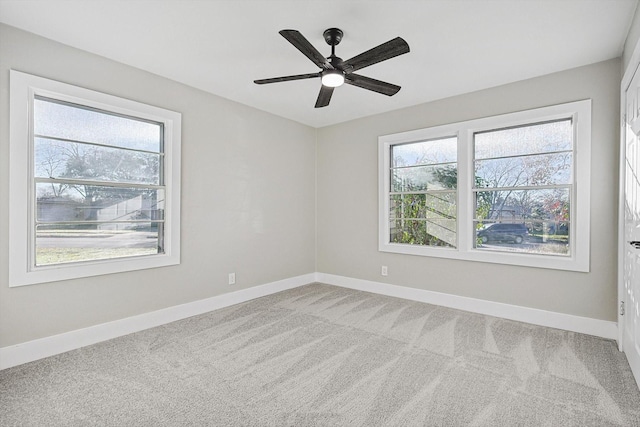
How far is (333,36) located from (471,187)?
2.39 metres

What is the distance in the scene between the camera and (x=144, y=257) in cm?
329

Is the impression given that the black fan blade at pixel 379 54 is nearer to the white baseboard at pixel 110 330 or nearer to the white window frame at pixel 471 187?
the white window frame at pixel 471 187

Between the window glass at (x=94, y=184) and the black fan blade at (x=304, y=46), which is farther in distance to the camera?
the window glass at (x=94, y=184)

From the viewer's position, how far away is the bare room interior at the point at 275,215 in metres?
2.21

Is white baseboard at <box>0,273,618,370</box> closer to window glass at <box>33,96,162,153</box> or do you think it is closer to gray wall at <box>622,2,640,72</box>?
window glass at <box>33,96,162,153</box>

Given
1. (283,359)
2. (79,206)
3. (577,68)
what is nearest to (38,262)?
(79,206)

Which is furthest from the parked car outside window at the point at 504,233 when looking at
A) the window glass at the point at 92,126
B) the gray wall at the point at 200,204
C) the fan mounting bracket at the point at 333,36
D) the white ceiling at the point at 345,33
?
the window glass at the point at 92,126

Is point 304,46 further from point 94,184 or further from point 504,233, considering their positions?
point 504,233

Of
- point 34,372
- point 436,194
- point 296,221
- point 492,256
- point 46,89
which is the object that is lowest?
point 34,372

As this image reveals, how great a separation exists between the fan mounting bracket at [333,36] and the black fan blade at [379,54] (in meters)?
0.24

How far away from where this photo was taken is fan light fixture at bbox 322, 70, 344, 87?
2555 mm

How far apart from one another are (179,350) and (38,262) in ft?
4.44

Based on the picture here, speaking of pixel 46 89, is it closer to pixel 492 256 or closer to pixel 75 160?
pixel 75 160

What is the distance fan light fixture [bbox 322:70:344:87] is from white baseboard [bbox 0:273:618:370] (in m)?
2.75
